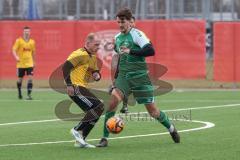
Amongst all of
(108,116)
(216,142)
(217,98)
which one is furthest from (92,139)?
(217,98)

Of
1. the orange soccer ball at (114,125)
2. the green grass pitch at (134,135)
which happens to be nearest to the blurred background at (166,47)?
the green grass pitch at (134,135)

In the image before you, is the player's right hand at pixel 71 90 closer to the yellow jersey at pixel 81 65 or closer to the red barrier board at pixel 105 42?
the yellow jersey at pixel 81 65

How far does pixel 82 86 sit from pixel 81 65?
0.33 m

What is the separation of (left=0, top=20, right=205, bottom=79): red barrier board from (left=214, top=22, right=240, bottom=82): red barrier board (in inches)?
20.5

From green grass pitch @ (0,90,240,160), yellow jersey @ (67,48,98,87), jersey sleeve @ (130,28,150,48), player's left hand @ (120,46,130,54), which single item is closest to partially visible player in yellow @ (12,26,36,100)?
green grass pitch @ (0,90,240,160)

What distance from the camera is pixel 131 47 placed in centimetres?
1202

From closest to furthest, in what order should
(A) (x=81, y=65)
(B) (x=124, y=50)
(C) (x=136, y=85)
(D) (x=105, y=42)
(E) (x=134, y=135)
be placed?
(B) (x=124, y=50) < (C) (x=136, y=85) < (A) (x=81, y=65) < (E) (x=134, y=135) < (D) (x=105, y=42)

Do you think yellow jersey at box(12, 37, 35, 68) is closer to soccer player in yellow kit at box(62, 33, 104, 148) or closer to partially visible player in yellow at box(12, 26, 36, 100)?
→ partially visible player in yellow at box(12, 26, 36, 100)

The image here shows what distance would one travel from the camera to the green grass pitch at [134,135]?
11078 millimetres

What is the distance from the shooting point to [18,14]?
41094mm

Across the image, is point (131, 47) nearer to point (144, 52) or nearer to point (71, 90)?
point (144, 52)

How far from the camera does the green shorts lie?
12.2 meters

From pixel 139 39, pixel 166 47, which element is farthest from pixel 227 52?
pixel 139 39

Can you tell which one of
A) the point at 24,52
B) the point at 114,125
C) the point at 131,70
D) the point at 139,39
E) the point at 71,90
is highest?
the point at 139,39
